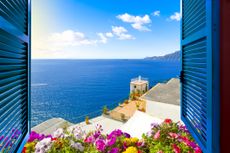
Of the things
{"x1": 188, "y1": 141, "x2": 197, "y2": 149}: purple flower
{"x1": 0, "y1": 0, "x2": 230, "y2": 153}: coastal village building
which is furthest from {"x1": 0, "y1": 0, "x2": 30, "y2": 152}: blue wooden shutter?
{"x1": 188, "y1": 141, "x2": 197, "y2": 149}: purple flower

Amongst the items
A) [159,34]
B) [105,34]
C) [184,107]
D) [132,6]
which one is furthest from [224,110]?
[105,34]

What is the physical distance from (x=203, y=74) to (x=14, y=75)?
3.63 feet

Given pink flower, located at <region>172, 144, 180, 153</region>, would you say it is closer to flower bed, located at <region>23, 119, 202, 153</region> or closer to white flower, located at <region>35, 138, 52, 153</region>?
flower bed, located at <region>23, 119, 202, 153</region>

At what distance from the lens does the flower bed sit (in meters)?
1.93

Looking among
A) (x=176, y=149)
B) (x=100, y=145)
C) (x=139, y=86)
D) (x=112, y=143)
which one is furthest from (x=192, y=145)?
(x=139, y=86)

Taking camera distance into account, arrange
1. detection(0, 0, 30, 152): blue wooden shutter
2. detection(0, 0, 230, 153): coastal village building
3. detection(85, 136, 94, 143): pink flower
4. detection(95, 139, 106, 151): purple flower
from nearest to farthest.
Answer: detection(0, 0, 230, 153): coastal village building → detection(0, 0, 30, 152): blue wooden shutter → detection(95, 139, 106, 151): purple flower → detection(85, 136, 94, 143): pink flower

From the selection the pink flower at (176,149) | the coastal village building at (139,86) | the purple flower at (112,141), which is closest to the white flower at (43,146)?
the purple flower at (112,141)

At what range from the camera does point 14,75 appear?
128 cm

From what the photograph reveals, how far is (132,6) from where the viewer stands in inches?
2275

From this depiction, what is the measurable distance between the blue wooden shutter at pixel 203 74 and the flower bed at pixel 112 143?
1.39 feet

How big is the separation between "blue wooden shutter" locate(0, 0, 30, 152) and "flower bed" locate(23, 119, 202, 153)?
1.27 ft

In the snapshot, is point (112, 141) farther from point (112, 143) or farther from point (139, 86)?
point (139, 86)

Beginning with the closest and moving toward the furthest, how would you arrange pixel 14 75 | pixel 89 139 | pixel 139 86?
pixel 14 75 → pixel 89 139 → pixel 139 86

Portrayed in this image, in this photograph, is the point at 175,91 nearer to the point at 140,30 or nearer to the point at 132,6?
the point at 132,6
